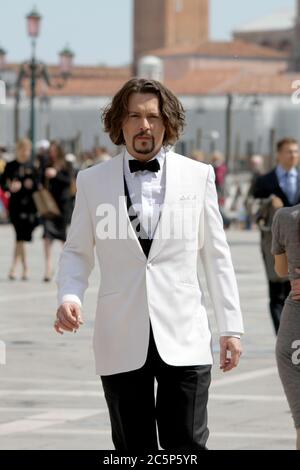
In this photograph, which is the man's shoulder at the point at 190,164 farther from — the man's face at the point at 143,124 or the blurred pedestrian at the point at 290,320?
the blurred pedestrian at the point at 290,320

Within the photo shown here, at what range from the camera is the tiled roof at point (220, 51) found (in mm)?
132750

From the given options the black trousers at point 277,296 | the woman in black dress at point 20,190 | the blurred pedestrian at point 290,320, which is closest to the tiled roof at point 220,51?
the woman in black dress at point 20,190

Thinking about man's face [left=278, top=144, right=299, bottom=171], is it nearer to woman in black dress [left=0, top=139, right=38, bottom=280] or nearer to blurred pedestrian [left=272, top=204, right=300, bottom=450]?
blurred pedestrian [left=272, top=204, right=300, bottom=450]

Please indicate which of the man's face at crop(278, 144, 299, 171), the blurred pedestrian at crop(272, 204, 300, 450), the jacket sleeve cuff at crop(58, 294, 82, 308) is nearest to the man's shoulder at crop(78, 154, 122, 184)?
the jacket sleeve cuff at crop(58, 294, 82, 308)

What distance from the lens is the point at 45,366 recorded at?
37.4 feet

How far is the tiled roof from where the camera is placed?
436 feet

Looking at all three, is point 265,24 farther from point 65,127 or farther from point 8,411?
point 8,411

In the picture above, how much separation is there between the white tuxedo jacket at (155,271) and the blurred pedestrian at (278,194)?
6289 mm

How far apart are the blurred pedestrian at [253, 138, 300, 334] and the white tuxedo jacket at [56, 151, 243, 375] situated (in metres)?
6.29

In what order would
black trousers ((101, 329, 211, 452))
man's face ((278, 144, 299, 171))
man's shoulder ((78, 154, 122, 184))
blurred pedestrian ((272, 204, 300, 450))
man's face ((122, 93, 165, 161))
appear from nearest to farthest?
black trousers ((101, 329, 211, 452)) < man's face ((122, 93, 165, 161)) < man's shoulder ((78, 154, 122, 184)) < blurred pedestrian ((272, 204, 300, 450)) < man's face ((278, 144, 299, 171))

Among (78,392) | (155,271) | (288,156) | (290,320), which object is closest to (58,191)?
(288,156)

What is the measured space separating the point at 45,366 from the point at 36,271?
9440 mm

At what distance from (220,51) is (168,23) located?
358 inches

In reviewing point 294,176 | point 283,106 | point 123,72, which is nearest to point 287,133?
point 283,106
